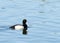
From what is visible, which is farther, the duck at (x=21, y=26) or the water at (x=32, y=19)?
the duck at (x=21, y=26)

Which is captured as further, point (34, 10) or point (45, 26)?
point (34, 10)

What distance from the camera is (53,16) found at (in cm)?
2661

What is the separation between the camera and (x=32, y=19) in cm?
2545

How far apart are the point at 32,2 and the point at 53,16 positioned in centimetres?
794

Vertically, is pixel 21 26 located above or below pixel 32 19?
below

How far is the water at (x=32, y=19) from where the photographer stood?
19609 mm

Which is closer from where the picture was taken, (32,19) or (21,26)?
(21,26)

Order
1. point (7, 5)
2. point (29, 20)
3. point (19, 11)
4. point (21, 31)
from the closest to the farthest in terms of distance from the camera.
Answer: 1. point (21, 31)
2. point (29, 20)
3. point (19, 11)
4. point (7, 5)

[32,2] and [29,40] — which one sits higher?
[32,2]

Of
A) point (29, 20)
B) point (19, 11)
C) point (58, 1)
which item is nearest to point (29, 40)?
point (29, 20)

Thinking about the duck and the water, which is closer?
the water

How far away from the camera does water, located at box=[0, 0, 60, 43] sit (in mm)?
19609

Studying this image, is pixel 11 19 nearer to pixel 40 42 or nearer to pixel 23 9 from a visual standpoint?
pixel 23 9

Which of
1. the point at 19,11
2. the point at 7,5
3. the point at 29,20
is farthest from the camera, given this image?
the point at 7,5
